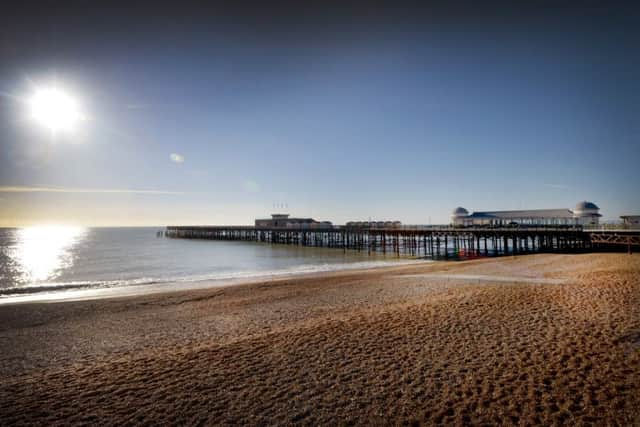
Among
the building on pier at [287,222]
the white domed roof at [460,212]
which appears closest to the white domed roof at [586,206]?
the white domed roof at [460,212]

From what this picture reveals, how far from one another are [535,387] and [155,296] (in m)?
15.1

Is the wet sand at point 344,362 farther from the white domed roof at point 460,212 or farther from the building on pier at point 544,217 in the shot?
the white domed roof at point 460,212

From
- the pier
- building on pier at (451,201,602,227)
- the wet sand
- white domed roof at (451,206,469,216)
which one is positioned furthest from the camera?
white domed roof at (451,206,469,216)

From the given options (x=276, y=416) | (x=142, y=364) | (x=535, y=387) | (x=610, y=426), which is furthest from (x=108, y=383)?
(x=610, y=426)

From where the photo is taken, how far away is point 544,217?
45469 millimetres

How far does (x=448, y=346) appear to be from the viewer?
265 inches

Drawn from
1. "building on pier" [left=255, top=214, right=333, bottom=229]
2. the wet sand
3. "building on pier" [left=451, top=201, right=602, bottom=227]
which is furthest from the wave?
"building on pier" [left=255, top=214, right=333, bottom=229]

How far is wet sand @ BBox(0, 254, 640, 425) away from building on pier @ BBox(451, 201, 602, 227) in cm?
3791

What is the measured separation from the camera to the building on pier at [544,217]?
141 feet

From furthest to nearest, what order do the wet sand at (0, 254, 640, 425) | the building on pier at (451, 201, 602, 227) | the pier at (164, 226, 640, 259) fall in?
1. the building on pier at (451, 201, 602, 227)
2. the pier at (164, 226, 640, 259)
3. the wet sand at (0, 254, 640, 425)

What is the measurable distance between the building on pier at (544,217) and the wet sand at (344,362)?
124 ft

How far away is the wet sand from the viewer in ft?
15.0

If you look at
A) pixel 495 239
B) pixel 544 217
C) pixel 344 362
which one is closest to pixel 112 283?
pixel 344 362

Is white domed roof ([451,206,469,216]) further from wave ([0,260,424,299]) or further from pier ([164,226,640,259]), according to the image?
wave ([0,260,424,299])
